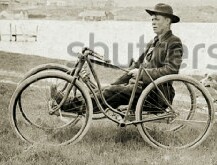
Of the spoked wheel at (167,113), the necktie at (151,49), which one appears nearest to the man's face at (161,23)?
the necktie at (151,49)

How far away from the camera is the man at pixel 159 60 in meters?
4.70

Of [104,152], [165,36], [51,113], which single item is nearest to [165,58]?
[165,36]

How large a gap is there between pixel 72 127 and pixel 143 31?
8.81m

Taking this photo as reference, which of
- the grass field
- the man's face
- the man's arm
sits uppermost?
the man's face

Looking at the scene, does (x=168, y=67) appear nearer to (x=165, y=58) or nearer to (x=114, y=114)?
(x=165, y=58)

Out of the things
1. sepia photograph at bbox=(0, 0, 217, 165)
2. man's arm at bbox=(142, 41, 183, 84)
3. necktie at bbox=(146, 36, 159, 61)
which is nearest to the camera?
sepia photograph at bbox=(0, 0, 217, 165)

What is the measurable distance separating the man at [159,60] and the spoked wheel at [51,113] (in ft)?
0.51

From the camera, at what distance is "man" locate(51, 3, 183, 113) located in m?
4.70

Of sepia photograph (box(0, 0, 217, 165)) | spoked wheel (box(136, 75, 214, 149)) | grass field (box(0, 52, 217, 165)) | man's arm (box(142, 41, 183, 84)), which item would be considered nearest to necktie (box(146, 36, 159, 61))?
sepia photograph (box(0, 0, 217, 165))

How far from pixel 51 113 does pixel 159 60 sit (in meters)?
1.45

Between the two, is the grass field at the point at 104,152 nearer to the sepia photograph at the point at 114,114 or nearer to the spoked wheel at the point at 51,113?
the sepia photograph at the point at 114,114

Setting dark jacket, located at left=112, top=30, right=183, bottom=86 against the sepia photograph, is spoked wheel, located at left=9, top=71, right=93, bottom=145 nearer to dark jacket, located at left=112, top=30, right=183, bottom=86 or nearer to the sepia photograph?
the sepia photograph

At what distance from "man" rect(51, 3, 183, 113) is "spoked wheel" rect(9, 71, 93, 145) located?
0.51 ft

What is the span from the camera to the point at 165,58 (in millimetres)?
4762
